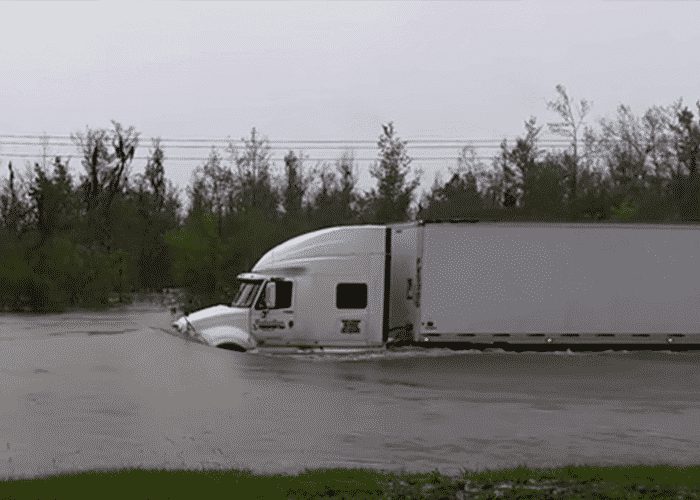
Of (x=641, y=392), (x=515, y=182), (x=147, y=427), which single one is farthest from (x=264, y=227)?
(x=147, y=427)

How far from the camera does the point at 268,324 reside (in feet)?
78.5

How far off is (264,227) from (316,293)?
3370 centimetres

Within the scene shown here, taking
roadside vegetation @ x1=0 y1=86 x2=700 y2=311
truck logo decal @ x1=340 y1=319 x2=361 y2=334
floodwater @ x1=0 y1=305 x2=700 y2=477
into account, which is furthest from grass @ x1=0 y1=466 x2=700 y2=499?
roadside vegetation @ x1=0 y1=86 x2=700 y2=311

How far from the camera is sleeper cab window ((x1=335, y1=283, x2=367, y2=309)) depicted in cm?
2408

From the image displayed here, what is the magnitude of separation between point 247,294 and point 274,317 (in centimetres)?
105

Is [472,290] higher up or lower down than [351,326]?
higher up

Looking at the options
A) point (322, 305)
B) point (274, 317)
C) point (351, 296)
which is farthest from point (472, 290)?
point (274, 317)

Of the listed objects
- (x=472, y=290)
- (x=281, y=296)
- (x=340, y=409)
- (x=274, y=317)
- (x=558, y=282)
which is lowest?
(x=340, y=409)

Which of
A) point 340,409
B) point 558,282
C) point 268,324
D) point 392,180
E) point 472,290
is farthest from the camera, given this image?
point 392,180

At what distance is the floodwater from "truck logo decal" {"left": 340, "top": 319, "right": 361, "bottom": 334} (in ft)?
2.06

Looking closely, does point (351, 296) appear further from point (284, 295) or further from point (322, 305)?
point (284, 295)

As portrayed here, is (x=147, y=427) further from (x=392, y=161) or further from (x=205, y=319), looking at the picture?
(x=392, y=161)

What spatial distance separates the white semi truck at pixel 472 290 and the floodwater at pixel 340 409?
1.96 ft

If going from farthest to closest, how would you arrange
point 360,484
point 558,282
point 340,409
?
1. point 558,282
2. point 340,409
3. point 360,484
